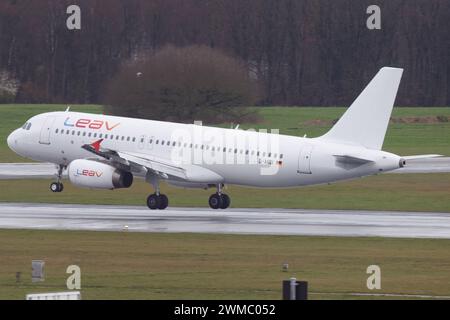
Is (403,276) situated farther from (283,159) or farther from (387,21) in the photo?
(387,21)

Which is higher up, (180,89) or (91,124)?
(180,89)

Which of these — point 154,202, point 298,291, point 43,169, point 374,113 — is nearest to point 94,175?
point 154,202

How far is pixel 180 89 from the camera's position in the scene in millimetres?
87750

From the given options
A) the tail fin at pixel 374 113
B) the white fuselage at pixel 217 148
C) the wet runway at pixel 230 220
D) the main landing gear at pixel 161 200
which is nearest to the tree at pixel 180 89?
the white fuselage at pixel 217 148

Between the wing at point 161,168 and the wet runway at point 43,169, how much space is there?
17.4 meters

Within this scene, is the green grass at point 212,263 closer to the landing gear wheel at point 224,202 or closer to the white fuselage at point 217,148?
the white fuselage at point 217,148

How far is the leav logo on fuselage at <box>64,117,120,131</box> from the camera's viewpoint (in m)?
58.1

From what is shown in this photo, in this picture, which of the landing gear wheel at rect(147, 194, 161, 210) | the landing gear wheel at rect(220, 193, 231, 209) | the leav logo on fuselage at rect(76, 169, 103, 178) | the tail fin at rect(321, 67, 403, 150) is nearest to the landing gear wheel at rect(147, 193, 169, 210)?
the landing gear wheel at rect(147, 194, 161, 210)

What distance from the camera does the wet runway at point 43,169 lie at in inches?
2889

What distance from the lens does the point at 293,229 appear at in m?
47.6

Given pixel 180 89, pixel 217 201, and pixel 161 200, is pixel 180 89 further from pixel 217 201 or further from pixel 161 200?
pixel 161 200

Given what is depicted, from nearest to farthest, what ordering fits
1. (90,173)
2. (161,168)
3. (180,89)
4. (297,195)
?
(90,173)
(161,168)
(297,195)
(180,89)

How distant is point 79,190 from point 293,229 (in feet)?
67.5

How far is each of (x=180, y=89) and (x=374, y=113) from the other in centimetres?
3731
